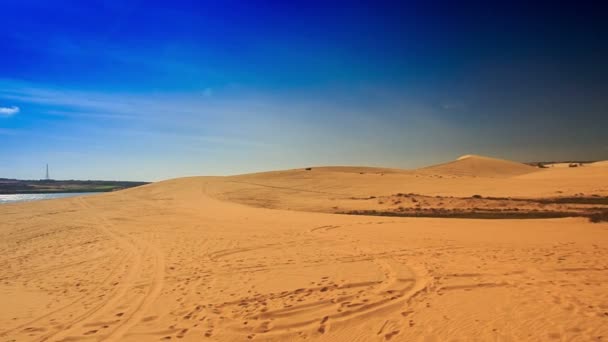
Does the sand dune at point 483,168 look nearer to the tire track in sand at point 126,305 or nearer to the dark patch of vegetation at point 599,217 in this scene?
the dark patch of vegetation at point 599,217

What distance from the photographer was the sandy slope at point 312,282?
5.95 meters

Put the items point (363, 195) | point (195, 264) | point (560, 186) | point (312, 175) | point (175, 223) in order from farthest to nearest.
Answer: point (312, 175)
point (363, 195)
point (560, 186)
point (175, 223)
point (195, 264)

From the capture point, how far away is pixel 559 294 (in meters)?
7.11

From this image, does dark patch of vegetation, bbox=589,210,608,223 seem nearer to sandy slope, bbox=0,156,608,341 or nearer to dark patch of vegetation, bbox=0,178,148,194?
sandy slope, bbox=0,156,608,341

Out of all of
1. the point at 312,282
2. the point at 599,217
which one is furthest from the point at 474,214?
the point at 312,282

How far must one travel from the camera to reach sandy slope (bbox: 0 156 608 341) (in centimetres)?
595

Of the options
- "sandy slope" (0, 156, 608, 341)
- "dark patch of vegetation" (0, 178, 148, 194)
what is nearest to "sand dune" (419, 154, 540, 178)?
"sandy slope" (0, 156, 608, 341)

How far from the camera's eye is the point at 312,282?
836 centimetres

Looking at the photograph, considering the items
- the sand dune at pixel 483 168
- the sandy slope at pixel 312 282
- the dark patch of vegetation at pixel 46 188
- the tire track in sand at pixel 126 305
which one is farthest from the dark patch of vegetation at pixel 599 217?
the dark patch of vegetation at pixel 46 188

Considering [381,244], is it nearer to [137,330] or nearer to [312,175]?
[137,330]

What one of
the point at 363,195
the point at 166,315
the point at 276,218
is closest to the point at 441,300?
the point at 166,315

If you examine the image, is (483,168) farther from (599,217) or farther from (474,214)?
(599,217)

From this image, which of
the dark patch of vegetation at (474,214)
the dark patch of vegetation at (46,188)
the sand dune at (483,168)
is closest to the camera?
the dark patch of vegetation at (474,214)

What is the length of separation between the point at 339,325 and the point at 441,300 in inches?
90.2
